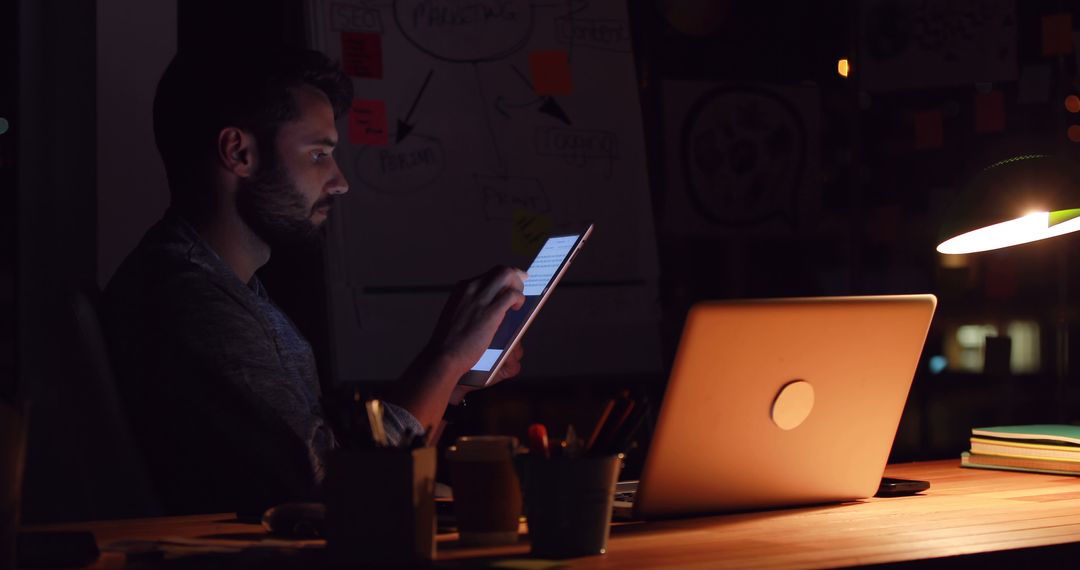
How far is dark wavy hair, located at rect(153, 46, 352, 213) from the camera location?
231 cm

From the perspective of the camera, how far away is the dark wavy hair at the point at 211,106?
7.59 feet

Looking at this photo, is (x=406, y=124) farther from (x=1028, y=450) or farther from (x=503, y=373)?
(x=1028, y=450)

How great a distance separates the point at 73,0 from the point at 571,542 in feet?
7.21

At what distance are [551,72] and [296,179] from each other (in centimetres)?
109

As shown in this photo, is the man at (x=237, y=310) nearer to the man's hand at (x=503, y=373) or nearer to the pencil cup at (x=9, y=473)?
the man's hand at (x=503, y=373)

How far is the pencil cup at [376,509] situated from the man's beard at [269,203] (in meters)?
1.26

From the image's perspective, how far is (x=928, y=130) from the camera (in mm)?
3969

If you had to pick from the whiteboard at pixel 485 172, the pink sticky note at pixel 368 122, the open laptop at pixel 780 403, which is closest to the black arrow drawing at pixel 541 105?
the whiteboard at pixel 485 172

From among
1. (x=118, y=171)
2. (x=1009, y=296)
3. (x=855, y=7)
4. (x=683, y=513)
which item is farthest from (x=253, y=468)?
(x=1009, y=296)

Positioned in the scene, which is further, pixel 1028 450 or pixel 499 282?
pixel 499 282

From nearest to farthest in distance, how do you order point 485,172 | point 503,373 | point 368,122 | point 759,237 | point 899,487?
1. point 899,487
2. point 503,373
3. point 368,122
4. point 485,172
5. point 759,237

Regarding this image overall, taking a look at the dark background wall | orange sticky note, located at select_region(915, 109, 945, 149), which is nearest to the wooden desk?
the dark background wall

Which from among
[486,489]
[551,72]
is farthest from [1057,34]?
[486,489]

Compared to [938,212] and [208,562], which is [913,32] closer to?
[938,212]
